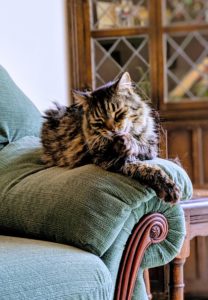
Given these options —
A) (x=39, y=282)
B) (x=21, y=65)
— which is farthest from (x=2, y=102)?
(x=39, y=282)

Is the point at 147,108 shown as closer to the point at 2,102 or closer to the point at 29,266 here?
the point at 2,102

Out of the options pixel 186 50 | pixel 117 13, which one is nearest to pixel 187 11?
pixel 186 50

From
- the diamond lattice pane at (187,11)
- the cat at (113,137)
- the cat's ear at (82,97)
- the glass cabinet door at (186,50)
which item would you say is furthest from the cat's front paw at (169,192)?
the diamond lattice pane at (187,11)

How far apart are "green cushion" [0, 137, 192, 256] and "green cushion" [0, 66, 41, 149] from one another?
0.85 ft

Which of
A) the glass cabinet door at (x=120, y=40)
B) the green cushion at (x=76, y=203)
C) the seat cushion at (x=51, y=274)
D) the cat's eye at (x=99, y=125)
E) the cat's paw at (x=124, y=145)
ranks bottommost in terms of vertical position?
the seat cushion at (x=51, y=274)

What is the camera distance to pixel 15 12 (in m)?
2.43

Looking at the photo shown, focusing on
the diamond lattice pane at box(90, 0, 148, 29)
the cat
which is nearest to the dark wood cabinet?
the diamond lattice pane at box(90, 0, 148, 29)

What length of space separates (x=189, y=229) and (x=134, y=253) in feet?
1.44

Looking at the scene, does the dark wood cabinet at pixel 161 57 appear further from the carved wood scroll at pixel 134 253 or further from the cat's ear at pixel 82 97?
the carved wood scroll at pixel 134 253

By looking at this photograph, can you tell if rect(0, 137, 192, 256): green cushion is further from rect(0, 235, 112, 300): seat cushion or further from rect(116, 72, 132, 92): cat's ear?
rect(116, 72, 132, 92): cat's ear

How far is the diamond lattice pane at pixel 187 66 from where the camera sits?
100 inches

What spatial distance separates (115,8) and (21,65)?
0.54 m

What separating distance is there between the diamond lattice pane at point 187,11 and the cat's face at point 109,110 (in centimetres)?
105

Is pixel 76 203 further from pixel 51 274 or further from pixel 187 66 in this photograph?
pixel 187 66
